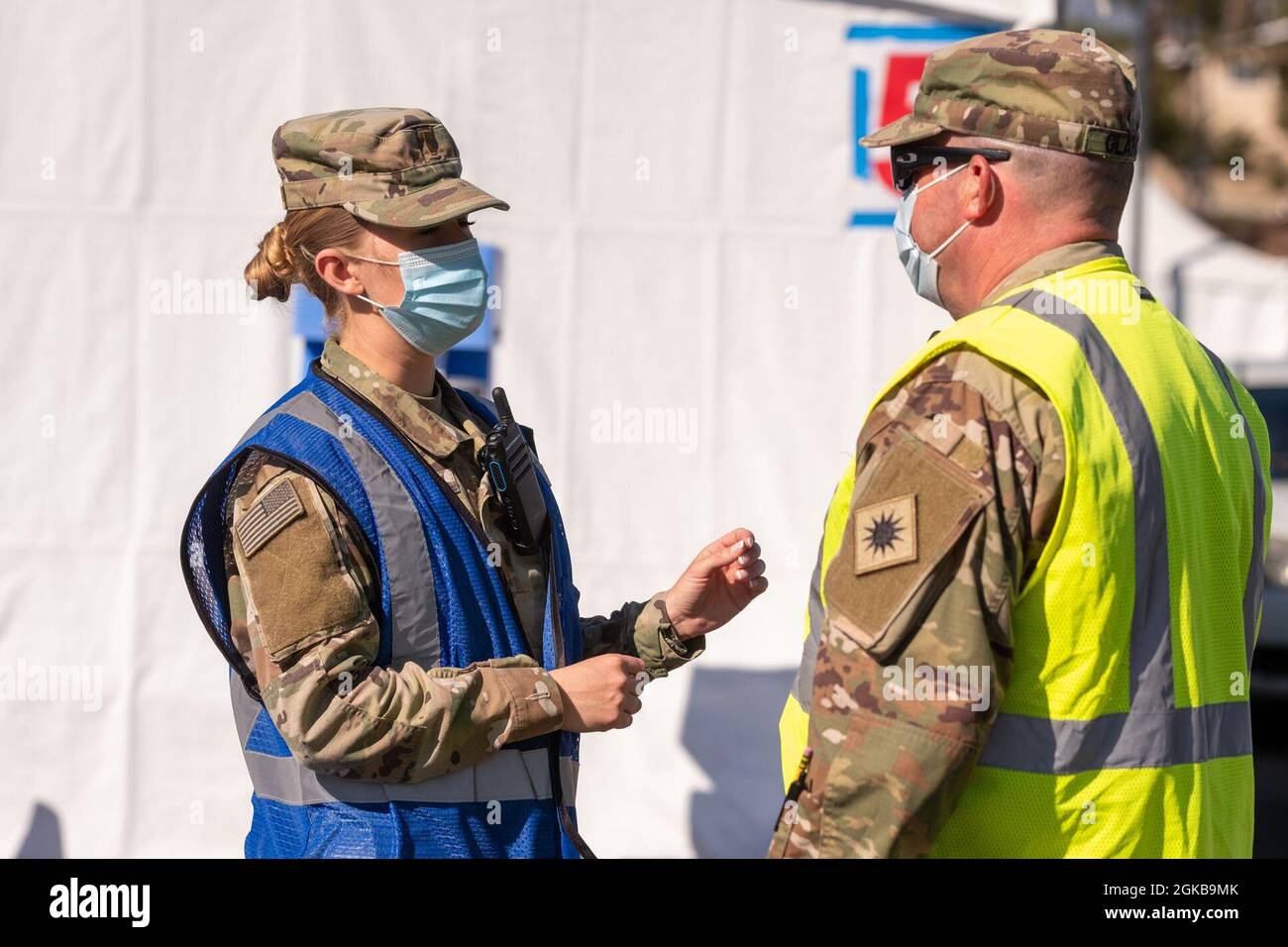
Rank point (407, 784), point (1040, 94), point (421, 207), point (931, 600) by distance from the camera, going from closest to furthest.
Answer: point (931, 600)
point (1040, 94)
point (407, 784)
point (421, 207)

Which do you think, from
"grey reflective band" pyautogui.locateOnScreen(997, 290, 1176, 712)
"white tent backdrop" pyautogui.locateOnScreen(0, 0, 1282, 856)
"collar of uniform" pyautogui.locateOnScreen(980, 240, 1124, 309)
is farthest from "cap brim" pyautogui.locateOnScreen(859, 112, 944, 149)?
"white tent backdrop" pyautogui.locateOnScreen(0, 0, 1282, 856)

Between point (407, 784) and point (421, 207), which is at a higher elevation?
point (421, 207)

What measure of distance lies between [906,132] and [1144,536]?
653 millimetres

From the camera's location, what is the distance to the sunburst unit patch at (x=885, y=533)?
1.57m

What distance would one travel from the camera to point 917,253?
77.7 inches

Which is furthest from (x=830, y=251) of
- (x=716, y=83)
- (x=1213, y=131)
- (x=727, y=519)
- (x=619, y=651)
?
(x=1213, y=131)

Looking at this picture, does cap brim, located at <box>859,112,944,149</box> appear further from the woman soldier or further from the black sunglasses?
the woman soldier

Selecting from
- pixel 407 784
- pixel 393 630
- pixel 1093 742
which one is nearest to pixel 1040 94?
pixel 1093 742

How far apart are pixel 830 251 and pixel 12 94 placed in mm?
2396

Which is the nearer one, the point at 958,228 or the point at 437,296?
the point at 958,228

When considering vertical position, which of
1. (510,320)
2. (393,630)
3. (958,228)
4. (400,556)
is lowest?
(393,630)

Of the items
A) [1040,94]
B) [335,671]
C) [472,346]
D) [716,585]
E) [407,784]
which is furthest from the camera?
[472,346]

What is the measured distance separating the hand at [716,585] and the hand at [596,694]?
12.6 inches

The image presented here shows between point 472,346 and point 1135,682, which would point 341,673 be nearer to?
point 1135,682
